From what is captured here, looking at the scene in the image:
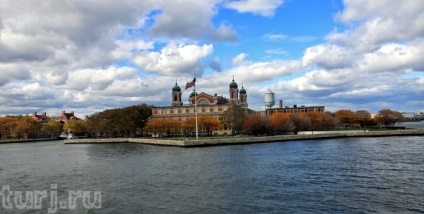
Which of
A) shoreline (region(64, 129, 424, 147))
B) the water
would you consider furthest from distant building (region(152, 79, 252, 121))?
the water

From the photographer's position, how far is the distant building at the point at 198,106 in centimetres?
15450

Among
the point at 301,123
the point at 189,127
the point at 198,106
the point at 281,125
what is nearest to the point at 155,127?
the point at 189,127

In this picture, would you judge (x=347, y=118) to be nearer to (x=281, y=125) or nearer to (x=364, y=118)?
(x=364, y=118)

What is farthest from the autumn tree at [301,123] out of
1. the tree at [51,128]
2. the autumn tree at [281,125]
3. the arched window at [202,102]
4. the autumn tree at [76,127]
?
the tree at [51,128]

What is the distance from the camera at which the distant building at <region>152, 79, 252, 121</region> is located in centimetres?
15450

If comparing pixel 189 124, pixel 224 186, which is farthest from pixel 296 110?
pixel 224 186

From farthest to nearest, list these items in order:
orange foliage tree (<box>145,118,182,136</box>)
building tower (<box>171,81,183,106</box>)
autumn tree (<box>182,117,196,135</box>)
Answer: building tower (<box>171,81,183,106</box>) → orange foliage tree (<box>145,118,182,136</box>) → autumn tree (<box>182,117,196,135</box>)

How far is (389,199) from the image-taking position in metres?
24.0

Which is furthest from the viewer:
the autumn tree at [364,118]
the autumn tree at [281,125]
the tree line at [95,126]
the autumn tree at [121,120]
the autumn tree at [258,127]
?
the autumn tree at [364,118]

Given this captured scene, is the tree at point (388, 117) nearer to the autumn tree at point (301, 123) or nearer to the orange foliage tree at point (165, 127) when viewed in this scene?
the autumn tree at point (301, 123)

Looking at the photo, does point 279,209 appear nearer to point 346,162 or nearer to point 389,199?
point 389,199

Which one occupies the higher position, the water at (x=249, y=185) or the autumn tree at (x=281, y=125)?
the autumn tree at (x=281, y=125)

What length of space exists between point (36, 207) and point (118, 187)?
7491 mm

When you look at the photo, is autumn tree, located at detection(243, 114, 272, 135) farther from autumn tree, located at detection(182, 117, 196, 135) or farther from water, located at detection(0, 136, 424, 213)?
water, located at detection(0, 136, 424, 213)
